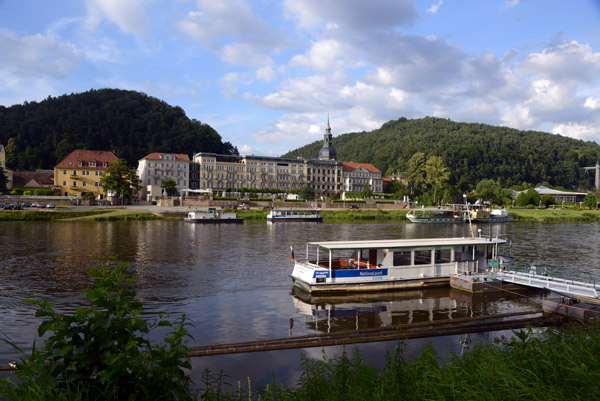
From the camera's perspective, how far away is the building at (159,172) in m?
115

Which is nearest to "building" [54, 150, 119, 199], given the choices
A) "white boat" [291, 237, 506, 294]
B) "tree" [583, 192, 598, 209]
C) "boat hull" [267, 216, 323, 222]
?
"boat hull" [267, 216, 323, 222]

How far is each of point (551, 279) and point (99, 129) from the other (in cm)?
15688

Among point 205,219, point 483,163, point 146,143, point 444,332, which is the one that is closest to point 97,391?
point 444,332

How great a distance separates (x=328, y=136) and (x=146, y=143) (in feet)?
222

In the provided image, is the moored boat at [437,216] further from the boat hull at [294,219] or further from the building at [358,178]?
the building at [358,178]

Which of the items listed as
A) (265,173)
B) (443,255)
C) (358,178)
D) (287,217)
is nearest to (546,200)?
(358,178)

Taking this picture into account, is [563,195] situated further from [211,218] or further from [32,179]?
[32,179]

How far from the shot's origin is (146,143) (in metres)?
155

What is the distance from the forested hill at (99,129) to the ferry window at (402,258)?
5244 inches

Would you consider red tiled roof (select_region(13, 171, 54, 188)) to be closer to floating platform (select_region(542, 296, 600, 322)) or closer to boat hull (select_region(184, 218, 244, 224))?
boat hull (select_region(184, 218, 244, 224))

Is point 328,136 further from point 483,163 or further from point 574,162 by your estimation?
point 574,162

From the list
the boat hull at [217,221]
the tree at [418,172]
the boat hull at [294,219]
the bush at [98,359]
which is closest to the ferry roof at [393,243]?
the bush at [98,359]

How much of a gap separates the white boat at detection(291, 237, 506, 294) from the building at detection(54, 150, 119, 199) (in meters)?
92.8

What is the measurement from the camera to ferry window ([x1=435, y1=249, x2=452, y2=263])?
25.6 metres
